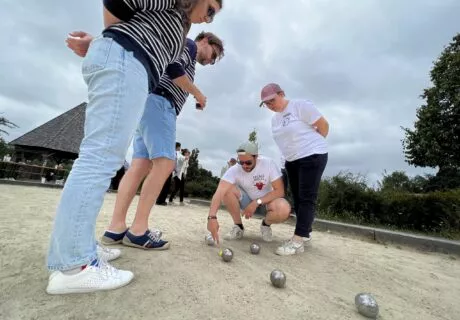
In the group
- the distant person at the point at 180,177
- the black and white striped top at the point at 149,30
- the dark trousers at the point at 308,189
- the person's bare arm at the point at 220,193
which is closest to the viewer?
the black and white striped top at the point at 149,30

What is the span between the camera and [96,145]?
1539 millimetres

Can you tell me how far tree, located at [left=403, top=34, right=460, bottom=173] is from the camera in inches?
645

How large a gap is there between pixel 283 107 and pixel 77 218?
8.25ft

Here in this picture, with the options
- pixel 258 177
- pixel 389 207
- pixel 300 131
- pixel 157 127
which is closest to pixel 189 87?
pixel 157 127

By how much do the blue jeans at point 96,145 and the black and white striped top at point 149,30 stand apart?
0.23ft

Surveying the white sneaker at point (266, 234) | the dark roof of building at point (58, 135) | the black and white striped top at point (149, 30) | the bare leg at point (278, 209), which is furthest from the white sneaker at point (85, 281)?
the dark roof of building at point (58, 135)

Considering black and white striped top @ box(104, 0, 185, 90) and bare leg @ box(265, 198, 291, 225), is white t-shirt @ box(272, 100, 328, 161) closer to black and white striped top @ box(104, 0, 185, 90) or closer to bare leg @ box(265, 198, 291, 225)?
bare leg @ box(265, 198, 291, 225)

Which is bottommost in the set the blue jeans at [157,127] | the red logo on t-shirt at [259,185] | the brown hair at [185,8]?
the red logo on t-shirt at [259,185]

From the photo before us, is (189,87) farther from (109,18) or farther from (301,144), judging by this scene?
(301,144)

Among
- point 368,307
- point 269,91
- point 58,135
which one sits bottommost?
point 368,307

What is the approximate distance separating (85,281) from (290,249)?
2.01 metres

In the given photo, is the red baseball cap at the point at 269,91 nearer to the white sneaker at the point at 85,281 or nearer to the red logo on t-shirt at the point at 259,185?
the red logo on t-shirt at the point at 259,185

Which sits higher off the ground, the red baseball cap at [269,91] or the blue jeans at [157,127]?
the red baseball cap at [269,91]

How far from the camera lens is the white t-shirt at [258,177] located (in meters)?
3.54
